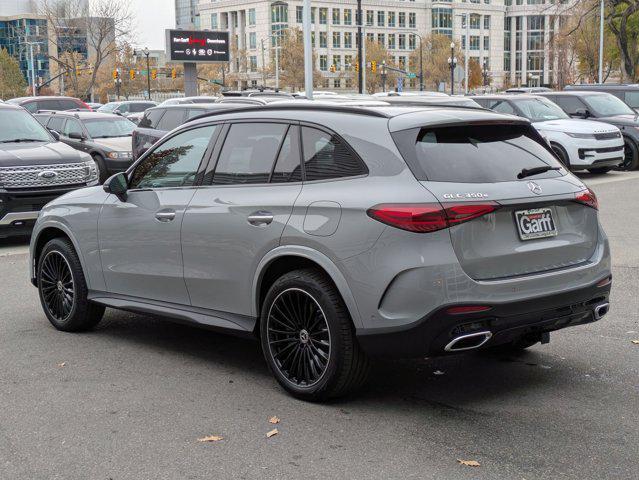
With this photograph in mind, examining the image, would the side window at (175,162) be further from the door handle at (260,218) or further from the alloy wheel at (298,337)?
the alloy wheel at (298,337)

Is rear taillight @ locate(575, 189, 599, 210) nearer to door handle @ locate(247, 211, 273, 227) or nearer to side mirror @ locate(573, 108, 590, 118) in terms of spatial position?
door handle @ locate(247, 211, 273, 227)

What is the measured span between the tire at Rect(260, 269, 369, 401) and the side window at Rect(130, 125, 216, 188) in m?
1.30

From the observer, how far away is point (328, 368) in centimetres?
538

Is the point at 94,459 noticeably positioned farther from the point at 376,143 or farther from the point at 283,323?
the point at 376,143

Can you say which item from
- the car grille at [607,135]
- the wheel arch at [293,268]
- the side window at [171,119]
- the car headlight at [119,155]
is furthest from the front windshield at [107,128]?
the wheel arch at [293,268]

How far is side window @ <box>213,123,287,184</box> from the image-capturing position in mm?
5973

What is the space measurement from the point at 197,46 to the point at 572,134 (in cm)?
4389

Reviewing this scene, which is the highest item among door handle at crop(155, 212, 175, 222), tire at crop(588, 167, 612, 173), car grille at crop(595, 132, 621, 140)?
door handle at crop(155, 212, 175, 222)

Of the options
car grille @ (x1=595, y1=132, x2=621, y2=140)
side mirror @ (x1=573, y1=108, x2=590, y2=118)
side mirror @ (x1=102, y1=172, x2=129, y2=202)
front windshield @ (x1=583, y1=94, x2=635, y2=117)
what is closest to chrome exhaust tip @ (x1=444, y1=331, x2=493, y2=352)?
side mirror @ (x1=102, y1=172, x2=129, y2=202)

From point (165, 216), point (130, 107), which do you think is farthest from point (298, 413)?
point (130, 107)

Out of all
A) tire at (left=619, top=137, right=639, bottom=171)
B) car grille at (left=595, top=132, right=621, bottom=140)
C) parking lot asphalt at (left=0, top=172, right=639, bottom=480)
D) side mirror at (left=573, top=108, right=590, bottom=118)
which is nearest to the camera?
parking lot asphalt at (left=0, top=172, right=639, bottom=480)

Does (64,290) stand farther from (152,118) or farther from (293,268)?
(152,118)

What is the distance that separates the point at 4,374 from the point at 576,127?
1662cm

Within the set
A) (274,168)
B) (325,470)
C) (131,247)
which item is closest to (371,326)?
(325,470)
